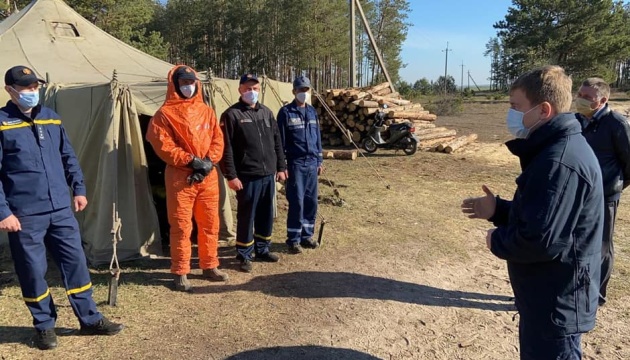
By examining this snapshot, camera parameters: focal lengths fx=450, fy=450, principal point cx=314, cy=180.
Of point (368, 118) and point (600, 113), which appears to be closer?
point (600, 113)

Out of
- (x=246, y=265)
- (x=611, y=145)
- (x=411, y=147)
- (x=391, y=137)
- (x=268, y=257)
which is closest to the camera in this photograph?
(x=611, y=145)

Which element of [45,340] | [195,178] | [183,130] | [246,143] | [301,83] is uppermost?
[301,83]

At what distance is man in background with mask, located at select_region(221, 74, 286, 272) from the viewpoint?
13.9ft

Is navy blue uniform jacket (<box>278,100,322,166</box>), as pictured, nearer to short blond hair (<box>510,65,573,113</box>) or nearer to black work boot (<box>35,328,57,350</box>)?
black work boot (<box>35,328,57,350</box>)

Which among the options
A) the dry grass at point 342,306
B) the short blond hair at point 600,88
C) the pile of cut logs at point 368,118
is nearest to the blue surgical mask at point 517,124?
the dry grass at point 342,306

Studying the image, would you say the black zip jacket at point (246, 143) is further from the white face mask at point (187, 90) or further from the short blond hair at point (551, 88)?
the short blond hair at point (551, 88)

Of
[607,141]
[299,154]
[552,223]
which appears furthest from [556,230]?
[299,154]

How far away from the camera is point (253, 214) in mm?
4434

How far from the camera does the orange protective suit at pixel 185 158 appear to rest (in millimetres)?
3709

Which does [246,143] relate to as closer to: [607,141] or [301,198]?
[301,198]

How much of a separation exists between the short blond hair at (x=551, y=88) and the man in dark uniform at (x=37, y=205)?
2.87m

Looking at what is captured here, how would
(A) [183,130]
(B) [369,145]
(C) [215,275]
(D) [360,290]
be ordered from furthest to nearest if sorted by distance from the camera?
(B) [369,145] → (C) [215,275] → (D) [360,290] → (A) [183,130]

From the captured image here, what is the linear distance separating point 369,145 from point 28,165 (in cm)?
909

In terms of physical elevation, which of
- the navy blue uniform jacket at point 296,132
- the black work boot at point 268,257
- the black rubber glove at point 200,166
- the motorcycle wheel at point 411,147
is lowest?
the black work boot at point 268,257
